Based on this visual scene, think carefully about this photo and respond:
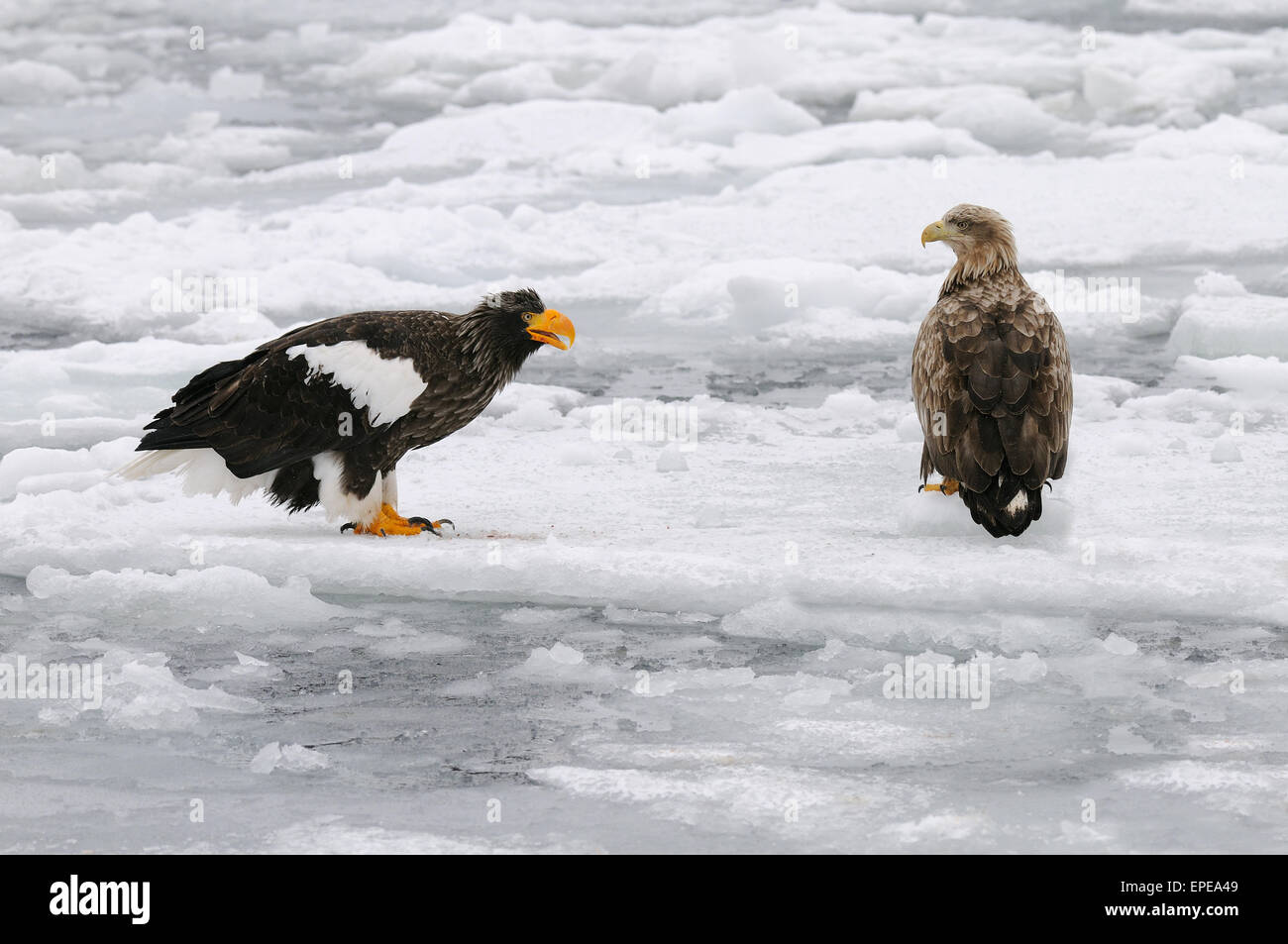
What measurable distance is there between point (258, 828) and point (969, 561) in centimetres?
234

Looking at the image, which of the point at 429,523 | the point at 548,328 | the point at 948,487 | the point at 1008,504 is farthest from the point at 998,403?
the point at 429,523

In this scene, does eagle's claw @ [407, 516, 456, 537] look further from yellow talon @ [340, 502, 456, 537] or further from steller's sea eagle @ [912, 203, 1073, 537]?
steller's sea eagle @ [912, 203, 1073, 537]

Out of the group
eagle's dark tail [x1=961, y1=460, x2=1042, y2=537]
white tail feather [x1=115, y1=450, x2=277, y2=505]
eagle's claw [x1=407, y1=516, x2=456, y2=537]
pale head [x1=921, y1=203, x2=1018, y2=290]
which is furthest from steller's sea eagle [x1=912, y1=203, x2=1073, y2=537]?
white tail feather [x1=115, y1=450, x2=277, y2=505]

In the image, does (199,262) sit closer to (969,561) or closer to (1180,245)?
(1180,245)

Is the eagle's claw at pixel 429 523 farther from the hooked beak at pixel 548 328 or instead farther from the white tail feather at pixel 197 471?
the hooked beak at pixel 548 328

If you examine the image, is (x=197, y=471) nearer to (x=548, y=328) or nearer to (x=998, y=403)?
(x=548, y=328)

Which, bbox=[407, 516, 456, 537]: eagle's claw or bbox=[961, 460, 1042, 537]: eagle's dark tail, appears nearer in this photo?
bbox=[961, 460, 1042, 537]: eagle's dark tail

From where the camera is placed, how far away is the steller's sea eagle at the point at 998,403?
4.95 m

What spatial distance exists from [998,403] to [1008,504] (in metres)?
0.30

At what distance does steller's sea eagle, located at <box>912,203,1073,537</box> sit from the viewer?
4945mm

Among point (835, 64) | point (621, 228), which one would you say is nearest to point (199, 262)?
point (621, 228)

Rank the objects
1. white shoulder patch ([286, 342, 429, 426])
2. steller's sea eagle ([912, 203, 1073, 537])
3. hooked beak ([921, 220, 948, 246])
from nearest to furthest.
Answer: steller's sea eagle ([912, 203, 1073, 537])
white shoulder patch ([286, 342, 429, 426])
hooked beak ([921, 220, 948, 246])

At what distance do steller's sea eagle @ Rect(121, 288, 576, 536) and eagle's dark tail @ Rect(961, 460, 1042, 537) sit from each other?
138cm

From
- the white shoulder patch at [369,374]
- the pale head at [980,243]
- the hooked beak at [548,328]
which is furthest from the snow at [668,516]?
the pale head at [980,243]
